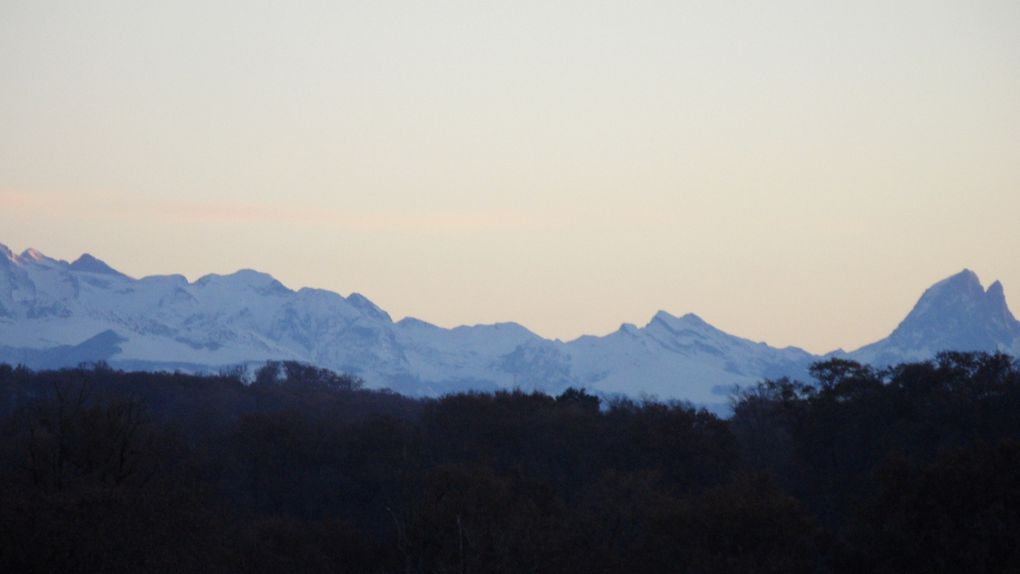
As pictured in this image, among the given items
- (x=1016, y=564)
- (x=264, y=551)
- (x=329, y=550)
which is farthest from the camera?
(x=329, y=550)

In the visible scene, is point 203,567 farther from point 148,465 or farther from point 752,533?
point 752,533

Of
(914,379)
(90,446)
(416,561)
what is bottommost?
(416,561)

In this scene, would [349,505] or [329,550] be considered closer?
[329,550]

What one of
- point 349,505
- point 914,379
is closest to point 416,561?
point 349,505

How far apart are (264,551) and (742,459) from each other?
24592 millimetres

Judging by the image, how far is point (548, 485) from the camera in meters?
53.9

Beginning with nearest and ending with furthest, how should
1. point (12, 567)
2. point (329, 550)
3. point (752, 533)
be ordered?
1. point (12, 567)
2. point (752, 533)
3. point (329, 550)

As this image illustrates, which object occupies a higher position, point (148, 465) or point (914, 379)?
point (914, 379)

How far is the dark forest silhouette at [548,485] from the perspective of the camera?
123ft

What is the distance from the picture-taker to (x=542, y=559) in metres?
41.4

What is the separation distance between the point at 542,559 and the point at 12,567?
15.7m

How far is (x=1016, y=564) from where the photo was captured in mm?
35812

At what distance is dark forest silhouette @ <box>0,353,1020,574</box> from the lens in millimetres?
37375

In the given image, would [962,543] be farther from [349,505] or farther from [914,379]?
[349,505]
